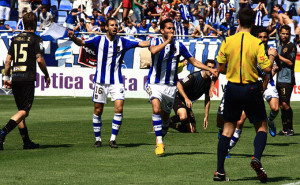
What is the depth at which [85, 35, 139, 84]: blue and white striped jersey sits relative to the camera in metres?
11.5

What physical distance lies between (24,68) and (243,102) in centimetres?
443

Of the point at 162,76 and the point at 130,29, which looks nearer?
the point at 162,76

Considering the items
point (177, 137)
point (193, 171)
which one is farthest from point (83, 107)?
point (193, 171)

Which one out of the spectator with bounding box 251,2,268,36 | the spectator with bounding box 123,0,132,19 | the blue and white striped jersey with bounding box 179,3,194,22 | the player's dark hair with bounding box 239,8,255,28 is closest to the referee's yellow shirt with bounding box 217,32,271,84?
the player's dark hair with bounding box 239,8,255,28

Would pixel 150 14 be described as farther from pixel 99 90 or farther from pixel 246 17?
pixel 246 17

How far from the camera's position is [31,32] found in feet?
36.5

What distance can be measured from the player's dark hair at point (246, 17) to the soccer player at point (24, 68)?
413 centimetres

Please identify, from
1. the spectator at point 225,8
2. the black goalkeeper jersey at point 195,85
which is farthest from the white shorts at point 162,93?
the spectator at point 225,8

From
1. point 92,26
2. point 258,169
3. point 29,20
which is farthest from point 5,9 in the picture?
point 258,169

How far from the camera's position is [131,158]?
10086mm

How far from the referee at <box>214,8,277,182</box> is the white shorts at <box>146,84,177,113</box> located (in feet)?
Result: 9.42

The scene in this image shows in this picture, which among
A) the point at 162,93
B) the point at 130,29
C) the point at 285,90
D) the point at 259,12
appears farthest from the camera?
the point at 130,29

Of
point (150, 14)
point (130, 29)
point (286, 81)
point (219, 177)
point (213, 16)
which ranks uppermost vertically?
point (219, 177)

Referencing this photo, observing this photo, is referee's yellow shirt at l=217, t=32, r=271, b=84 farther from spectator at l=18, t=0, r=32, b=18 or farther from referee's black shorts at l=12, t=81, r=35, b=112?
spectator at l=18, t=0, r=32, b=18
